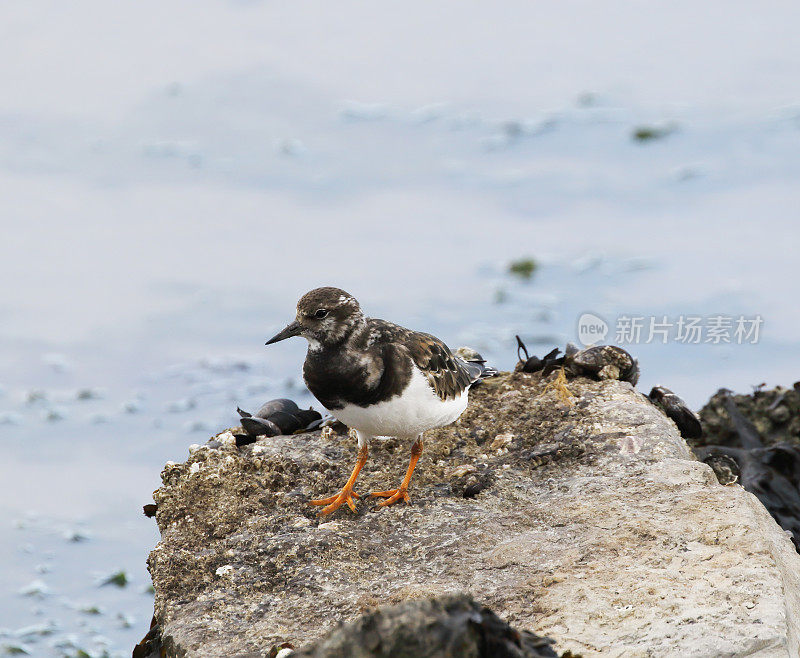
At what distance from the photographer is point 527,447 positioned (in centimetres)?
650

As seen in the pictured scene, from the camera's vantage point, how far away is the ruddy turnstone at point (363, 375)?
5.87 meters

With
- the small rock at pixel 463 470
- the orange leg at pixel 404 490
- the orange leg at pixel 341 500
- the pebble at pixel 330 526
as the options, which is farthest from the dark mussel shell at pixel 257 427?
the small rock at pixel 463 470

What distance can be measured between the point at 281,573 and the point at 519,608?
1.45 metres

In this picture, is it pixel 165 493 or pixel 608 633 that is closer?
pixel 608 633

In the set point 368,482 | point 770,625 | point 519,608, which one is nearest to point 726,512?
point 770,625

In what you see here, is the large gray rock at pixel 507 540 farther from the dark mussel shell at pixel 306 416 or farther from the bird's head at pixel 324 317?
the bird's head at pixel 324 317

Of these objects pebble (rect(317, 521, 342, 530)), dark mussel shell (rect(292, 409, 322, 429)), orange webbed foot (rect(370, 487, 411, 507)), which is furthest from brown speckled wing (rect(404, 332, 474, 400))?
dark mussel shell (rect(292, 409, 322, 429))

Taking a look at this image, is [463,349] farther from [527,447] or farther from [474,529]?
[474,529]

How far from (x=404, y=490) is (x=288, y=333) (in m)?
1.25

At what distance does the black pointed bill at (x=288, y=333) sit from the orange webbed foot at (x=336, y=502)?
104cm

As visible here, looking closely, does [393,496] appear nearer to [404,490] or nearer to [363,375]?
[404,490]

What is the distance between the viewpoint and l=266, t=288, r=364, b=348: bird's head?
5.94m

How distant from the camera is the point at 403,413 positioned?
595 centimetres

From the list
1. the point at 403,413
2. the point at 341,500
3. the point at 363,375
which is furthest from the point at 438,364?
the point at 341,500
